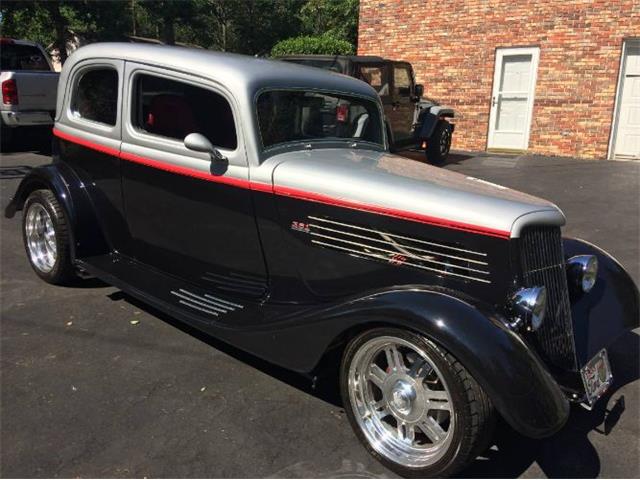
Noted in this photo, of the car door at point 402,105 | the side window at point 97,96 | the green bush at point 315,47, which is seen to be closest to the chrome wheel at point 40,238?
the side window at point 97,96

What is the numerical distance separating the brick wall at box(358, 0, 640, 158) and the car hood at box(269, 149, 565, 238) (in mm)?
9983

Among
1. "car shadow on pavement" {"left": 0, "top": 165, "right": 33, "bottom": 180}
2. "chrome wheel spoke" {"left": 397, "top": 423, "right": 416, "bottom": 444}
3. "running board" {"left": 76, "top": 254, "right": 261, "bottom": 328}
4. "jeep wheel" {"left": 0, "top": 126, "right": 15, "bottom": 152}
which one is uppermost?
"jeep wheel" {"left": 0, "top": 126, "right": 15, "bottom": 152}

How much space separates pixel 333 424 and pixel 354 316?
0.68 m

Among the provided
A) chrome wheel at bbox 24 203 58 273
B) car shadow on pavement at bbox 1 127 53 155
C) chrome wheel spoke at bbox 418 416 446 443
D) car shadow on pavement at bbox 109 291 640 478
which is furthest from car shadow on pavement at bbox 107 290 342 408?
car shadow on pavement at bbox 1 127 53 155

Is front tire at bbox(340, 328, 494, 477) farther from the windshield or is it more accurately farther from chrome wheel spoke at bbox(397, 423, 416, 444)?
the windshield

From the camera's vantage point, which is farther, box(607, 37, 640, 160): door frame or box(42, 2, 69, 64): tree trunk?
box(42, 2, 69, 64): tree trunk

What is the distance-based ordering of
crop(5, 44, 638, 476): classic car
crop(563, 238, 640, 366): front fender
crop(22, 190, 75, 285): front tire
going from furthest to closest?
1. crop(22, 190, 75, 285): front tire
2. crop(563, 238, 640, 366): front fender
3. crop(5, 44, 638, 476): classic car

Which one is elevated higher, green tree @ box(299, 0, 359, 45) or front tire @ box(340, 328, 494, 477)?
green tree @ box(299, 0, 359, 45)

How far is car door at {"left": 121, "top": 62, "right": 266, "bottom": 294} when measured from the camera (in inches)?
128

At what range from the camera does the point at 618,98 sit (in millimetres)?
11445

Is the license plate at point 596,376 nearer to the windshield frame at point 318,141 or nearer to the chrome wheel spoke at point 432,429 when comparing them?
the chrome wheel spoke at point 432,429

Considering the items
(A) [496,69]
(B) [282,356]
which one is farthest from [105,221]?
(A) [496,69]

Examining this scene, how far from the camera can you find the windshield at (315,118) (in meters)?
3.27

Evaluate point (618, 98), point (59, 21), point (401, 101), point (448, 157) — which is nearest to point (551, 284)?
point (401, 101)
